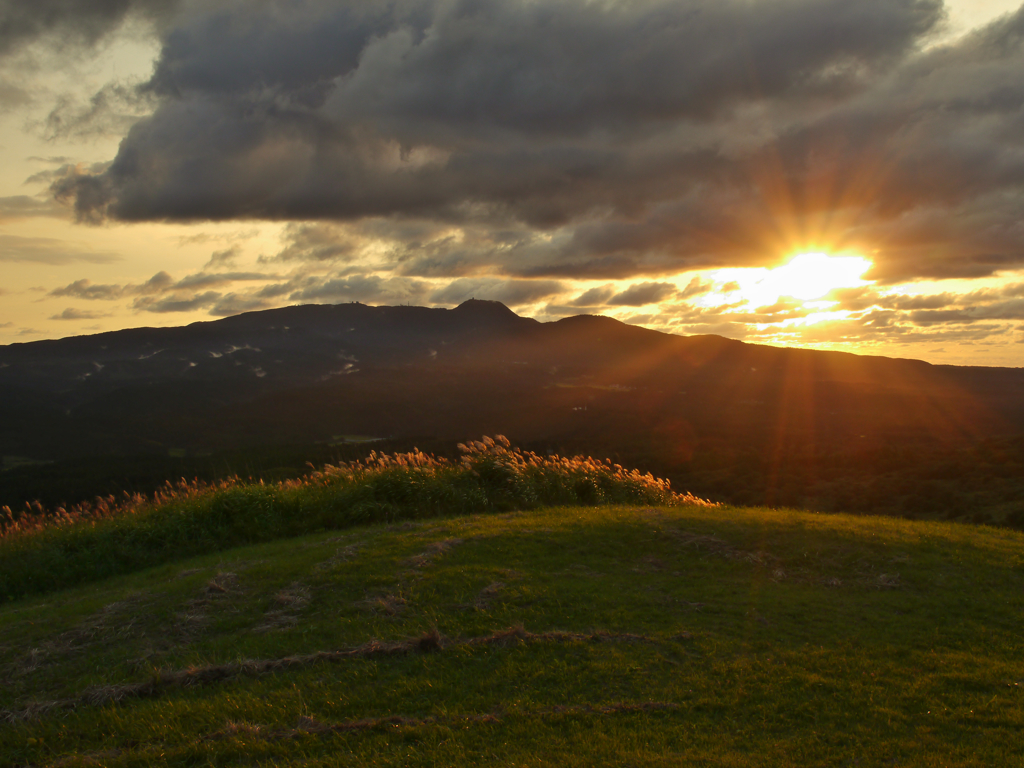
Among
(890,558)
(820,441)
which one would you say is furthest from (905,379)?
(890,558)

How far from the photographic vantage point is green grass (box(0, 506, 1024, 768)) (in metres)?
5.01

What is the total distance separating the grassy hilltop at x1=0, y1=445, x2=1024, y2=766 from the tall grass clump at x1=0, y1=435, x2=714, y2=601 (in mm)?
448

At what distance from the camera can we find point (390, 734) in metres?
5.11

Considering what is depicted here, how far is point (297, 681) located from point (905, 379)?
217 m

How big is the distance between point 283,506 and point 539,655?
26.3ft

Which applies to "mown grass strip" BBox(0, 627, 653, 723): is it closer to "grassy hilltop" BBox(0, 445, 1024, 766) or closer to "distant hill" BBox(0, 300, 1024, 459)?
"grassy hilltop" BBox(0, 445, 1024, 766)

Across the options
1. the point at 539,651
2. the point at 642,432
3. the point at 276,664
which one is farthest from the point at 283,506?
the point at 642,432

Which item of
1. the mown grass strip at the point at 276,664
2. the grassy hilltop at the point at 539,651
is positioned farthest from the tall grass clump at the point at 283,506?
the mown grass strip at the point at 276,664

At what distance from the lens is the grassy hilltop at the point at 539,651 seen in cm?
502

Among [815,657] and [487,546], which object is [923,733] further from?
[487,546]

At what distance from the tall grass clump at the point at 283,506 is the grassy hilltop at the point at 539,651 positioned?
448mm

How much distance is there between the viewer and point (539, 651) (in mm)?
6484

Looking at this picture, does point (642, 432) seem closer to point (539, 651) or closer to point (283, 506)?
point (283, 506)

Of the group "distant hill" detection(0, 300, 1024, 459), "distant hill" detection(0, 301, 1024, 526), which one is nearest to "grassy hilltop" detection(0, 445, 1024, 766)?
"distant hill" detection(0, 301, 1024, 526)
